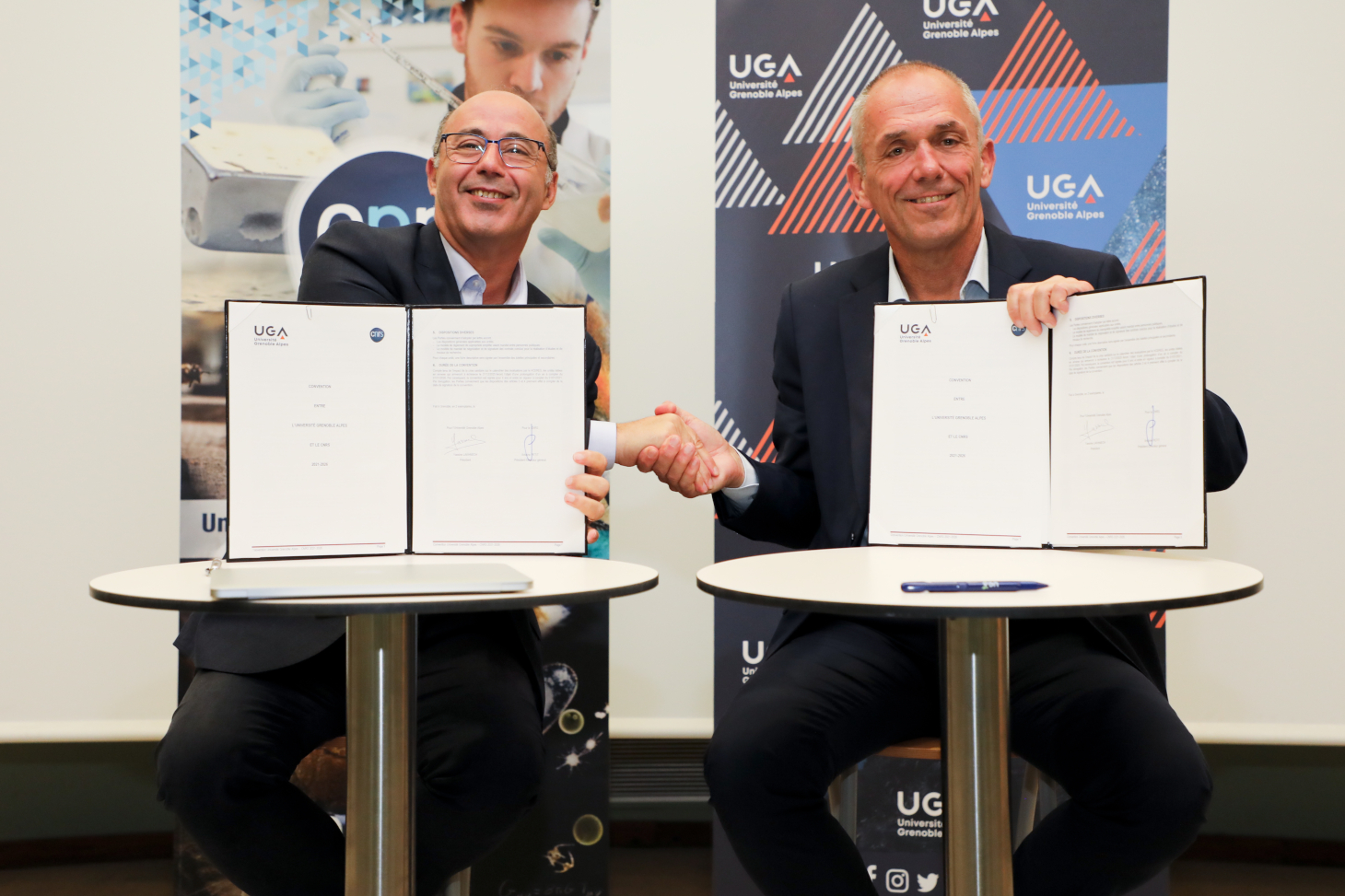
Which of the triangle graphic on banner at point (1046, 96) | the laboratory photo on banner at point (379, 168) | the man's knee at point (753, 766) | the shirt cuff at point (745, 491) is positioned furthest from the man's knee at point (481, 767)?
the triangle graphic on banner at point (1046, 96)

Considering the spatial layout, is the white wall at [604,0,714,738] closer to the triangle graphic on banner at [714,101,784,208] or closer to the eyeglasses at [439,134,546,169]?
the triangle graphic on banner at [714,101,784,208]

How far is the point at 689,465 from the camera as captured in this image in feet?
5.85

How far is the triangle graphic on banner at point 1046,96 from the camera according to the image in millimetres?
2328

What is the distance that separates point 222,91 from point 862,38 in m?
1.63

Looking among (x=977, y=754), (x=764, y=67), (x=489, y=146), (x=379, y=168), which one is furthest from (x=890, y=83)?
(x=977, y=754)

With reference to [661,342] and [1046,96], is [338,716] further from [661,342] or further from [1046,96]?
[1046,96]

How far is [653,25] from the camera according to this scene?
2.49 m

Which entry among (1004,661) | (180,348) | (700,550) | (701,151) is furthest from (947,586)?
(180,348)

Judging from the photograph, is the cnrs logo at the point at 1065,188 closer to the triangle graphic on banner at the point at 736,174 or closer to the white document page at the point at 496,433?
the triangle graphic on banner at the point at 736,174

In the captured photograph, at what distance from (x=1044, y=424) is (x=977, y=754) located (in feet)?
1.78

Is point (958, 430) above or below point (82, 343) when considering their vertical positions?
below

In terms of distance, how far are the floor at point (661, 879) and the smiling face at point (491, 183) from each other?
173 cm

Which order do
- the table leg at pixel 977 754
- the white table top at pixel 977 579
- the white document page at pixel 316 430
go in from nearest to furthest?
the white table top at pixel 977 579
the table leg at pixel 977 754
the white document page at pixel 316 430

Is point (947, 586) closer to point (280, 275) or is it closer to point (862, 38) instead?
point (862, 38)
